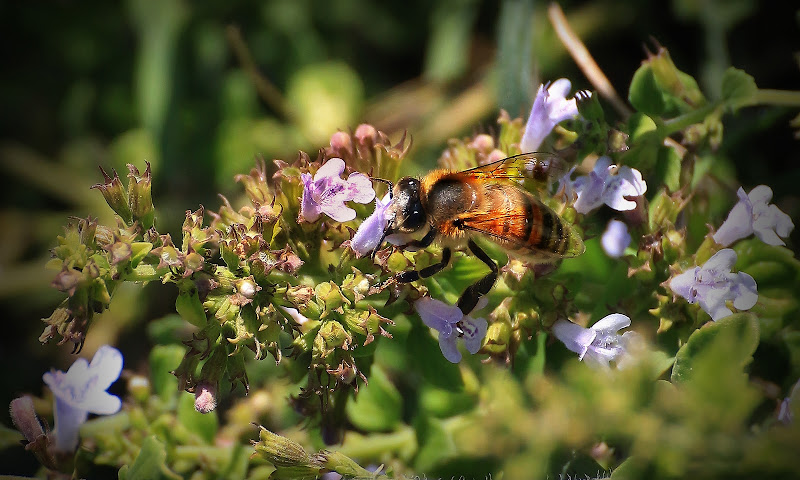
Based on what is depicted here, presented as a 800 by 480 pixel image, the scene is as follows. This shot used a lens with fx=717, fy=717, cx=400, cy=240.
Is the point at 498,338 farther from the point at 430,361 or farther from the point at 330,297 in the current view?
the point at 330,297

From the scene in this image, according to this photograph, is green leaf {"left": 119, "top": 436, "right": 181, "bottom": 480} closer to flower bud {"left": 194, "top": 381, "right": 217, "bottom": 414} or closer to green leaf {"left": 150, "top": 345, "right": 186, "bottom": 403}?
flower bud {"left": 194, "top": 381, "right": 217, "bottom": 414}

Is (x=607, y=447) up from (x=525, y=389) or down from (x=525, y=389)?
down

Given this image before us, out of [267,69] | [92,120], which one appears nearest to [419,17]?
[267,69]

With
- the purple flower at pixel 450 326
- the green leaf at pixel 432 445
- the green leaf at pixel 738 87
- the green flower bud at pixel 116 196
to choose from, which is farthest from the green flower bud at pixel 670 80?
the green flower bud at pixel 116 196

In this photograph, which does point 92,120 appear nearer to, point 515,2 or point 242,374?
point 515,2

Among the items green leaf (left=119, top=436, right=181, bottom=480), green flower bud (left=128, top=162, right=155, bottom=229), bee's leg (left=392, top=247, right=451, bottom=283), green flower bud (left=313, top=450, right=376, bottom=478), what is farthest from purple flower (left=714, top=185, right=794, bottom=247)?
green leaf (left=119, top=436, right=181, bottom=480)

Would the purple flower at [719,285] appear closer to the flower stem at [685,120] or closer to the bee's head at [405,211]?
the flower stem at [685,120]
